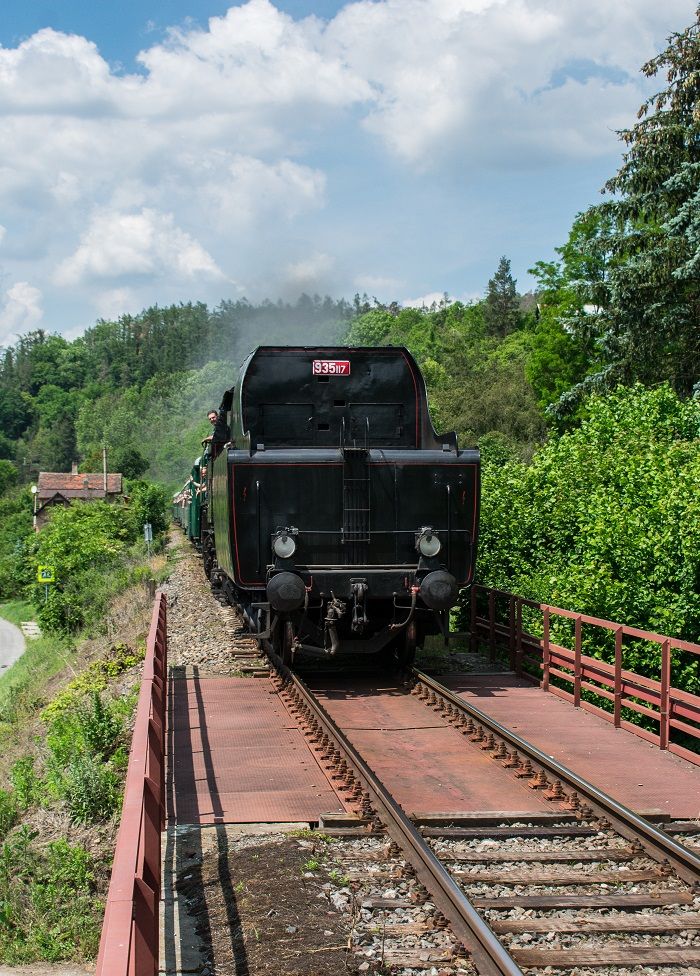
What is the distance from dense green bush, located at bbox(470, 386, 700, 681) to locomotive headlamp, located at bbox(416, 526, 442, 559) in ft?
14.5

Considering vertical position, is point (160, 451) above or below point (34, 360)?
below

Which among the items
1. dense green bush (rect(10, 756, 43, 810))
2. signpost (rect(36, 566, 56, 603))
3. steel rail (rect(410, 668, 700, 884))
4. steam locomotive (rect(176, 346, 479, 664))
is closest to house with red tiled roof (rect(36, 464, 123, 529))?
signpost (rect(36, 566, 56, 603))

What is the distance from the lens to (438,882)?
5.92 meters

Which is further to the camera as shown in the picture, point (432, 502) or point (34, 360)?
point (34, 360)

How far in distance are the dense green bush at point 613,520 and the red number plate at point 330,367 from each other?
5177 mm

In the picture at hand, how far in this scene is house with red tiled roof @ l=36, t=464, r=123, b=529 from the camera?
82438mm

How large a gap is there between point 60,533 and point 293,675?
3174 cm

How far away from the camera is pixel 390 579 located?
11594 mm

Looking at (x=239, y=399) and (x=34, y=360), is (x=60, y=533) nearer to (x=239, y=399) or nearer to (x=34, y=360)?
(x=239, y=399)

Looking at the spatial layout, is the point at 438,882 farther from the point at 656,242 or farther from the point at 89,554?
the point at 89,554

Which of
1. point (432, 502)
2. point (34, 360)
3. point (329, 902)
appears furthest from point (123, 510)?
point (34, 360)

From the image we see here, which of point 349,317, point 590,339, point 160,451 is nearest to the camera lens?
point 590,339

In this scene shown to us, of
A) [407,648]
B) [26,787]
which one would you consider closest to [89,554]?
[26,787]

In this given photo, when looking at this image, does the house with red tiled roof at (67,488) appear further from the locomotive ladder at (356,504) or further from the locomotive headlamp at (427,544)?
the locomotive headlamp at (427,544)
